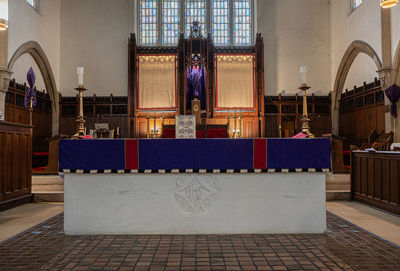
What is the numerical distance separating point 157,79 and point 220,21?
3458 mm

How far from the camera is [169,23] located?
12008 millimetres

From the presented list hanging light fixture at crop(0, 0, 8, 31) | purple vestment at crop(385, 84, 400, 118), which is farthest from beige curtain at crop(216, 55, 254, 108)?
hanging light fixture at crop(0, 0, 8, 31)

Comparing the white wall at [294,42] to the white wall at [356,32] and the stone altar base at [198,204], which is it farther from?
the stone altar base at [198,204]

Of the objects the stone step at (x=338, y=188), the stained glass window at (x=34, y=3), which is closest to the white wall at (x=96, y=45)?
the stained glass window at (x=34, y=3)

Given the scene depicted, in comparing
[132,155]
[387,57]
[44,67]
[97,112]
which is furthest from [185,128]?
[44,67]

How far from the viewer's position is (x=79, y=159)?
11.5ft

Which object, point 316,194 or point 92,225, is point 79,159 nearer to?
point 92,225

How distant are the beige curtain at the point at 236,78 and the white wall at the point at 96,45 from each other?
3.64 m

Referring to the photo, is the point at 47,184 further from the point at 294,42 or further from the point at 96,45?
the point at 294,42

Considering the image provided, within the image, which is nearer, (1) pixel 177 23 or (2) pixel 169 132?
(2) pixel 169 132

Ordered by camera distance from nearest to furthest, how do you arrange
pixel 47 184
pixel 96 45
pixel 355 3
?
pixel 47 184, pixel 355 3, pixel 96 45

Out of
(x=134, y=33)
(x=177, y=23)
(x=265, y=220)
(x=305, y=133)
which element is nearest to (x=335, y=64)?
(x=177, y=23)

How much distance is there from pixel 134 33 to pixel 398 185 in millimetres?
9759

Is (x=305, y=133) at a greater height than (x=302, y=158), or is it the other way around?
(x=305, y=133)
